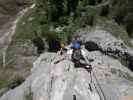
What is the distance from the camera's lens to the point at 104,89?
13.2m

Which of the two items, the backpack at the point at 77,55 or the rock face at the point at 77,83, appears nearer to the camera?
the rock face at the point at 77,83

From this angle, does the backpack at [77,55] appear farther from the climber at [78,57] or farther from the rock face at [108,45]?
the rock face at [108,45]

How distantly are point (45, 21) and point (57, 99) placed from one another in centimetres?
1528

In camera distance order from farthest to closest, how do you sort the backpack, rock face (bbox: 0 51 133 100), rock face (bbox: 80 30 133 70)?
1. rock face (bbox: 80 30 133 70)
2. the backpack
3. rock face (bbox: 0 51 133 100)

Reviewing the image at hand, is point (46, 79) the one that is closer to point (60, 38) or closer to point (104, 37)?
point (104, 37)

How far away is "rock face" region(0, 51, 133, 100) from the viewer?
12734 millimetres

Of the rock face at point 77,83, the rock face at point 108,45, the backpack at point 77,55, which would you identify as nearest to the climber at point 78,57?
the backpack at point 77,55

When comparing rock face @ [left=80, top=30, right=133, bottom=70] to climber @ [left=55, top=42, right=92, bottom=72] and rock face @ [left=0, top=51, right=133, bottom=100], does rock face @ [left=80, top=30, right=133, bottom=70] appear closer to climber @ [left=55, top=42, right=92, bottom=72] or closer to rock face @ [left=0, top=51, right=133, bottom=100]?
rock face @ [left=0, top=51, right=133, bottom=100]

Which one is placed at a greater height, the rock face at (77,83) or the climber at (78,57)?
the climber at (78,57)

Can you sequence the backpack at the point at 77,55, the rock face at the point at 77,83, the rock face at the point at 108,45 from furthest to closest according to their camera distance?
the rock face at the point at 108,45
the backpack at the point at 77,55
the rock face at the point at 77,83

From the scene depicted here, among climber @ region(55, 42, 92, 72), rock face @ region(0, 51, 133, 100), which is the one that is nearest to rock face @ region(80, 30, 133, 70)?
rock face @ region(0, 51, 133, 100)

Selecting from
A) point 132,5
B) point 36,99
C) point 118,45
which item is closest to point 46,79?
point 36,99

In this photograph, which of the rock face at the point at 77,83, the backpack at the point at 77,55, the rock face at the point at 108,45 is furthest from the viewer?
the rock face at the point at 108,45

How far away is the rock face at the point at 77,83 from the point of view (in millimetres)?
12734
